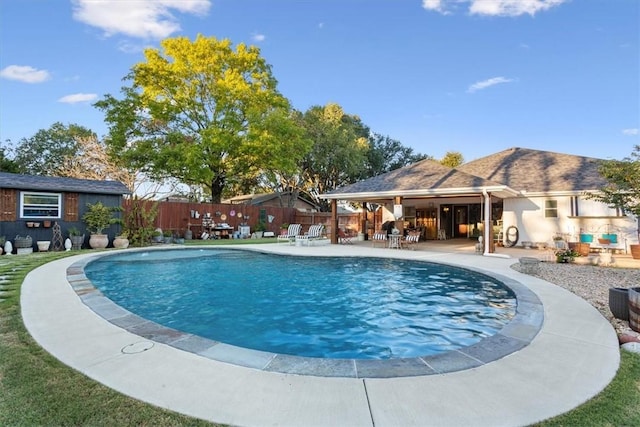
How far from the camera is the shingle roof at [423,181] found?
1306 centimetres

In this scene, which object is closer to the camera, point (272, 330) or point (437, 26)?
point (272, 330)

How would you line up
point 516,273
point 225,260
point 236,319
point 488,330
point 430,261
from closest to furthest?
point 488,330 → point 236,319 → point 516,273 → point 430,261 → point 225,260

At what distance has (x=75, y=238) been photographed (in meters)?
13.4

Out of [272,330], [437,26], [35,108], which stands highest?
[437,26]

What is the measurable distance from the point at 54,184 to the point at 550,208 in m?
20.2

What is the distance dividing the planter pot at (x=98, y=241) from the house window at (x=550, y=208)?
60.6ft

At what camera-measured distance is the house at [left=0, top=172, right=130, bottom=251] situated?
40.5ft

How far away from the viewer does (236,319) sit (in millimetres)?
5453

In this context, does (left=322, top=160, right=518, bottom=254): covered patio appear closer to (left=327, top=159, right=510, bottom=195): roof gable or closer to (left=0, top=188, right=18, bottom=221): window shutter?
(left=327, top=159, right=510, bottom=195): roof gable

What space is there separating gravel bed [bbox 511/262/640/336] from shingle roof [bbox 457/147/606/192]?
18.8ft

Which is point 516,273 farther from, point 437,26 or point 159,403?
point 437,26

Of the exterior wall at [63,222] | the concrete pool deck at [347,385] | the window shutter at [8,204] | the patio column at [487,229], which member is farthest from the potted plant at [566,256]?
the window shutter at [8,204]

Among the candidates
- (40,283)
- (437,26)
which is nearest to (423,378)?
(40,283)

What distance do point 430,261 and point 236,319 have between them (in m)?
7.06
